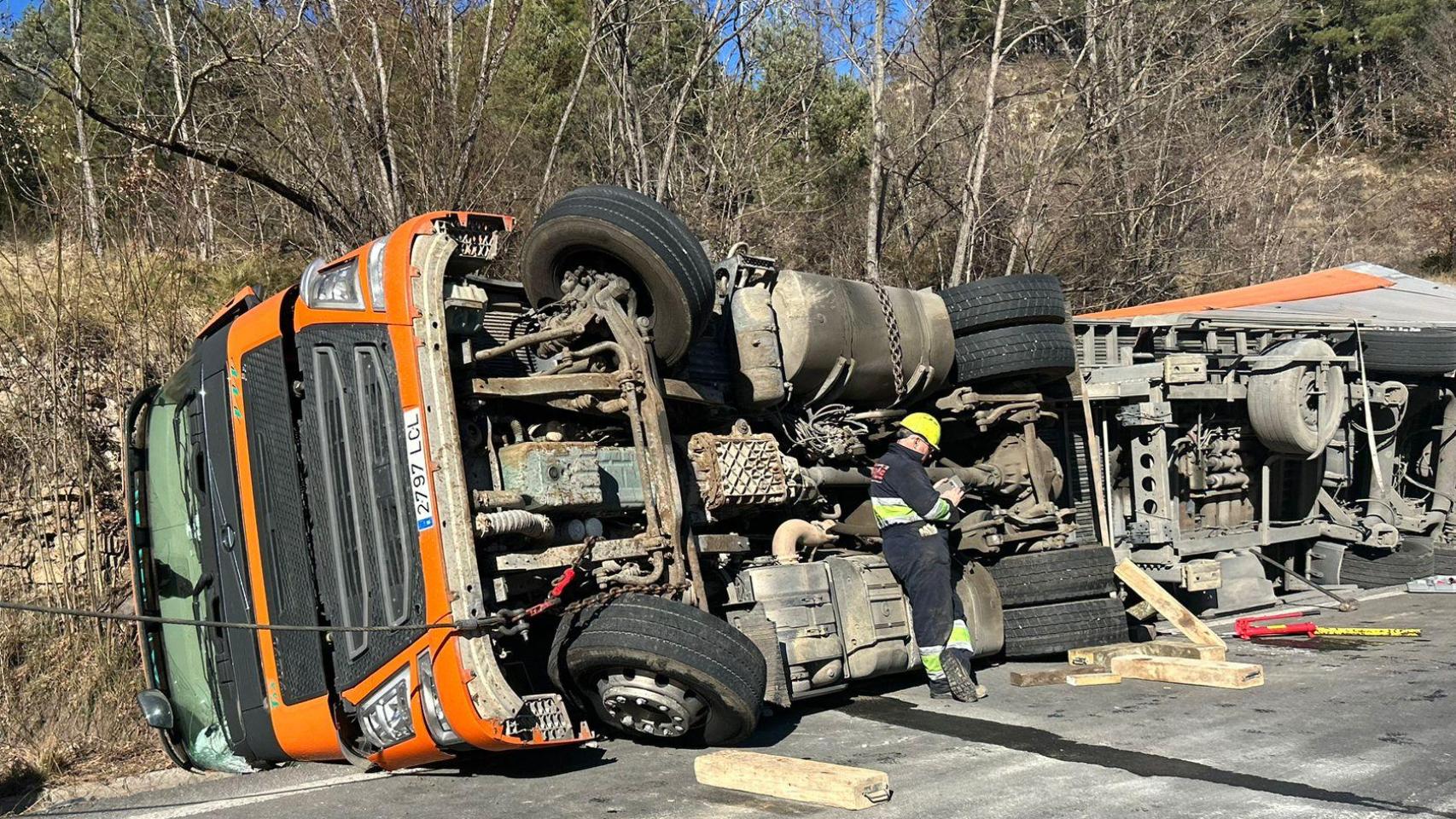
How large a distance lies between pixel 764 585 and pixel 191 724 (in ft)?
8.30

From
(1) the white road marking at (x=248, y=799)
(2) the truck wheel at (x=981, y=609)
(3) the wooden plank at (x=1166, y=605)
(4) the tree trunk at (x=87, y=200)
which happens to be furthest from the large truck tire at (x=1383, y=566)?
(4) the tree trunk at (x=87, y=200)

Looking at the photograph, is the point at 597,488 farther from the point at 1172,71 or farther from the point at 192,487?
the point at 1172,71

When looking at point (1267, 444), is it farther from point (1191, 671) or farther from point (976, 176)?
point (976, 176)

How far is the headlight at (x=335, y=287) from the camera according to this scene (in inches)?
195

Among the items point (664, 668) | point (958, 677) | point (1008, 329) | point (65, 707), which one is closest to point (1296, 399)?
point (1008, 329)

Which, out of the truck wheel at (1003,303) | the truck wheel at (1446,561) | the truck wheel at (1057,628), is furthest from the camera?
the truck wheel at (1446,561)

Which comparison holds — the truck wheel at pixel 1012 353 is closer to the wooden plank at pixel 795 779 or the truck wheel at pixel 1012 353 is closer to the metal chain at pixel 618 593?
the metal chain at pixel 618 593

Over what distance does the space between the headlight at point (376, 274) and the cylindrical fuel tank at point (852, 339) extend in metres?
2.16

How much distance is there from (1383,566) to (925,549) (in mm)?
5384

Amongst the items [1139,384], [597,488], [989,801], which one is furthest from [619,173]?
[989,801]

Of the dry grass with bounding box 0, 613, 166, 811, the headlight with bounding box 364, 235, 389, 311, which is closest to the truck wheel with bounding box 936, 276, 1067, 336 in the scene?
the headlight with bounding box 364, 235, 389, 311

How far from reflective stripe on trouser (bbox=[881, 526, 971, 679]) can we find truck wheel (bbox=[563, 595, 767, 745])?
151cm

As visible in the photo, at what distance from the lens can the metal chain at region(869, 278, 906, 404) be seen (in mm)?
6902

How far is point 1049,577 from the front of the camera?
704 centimetres
